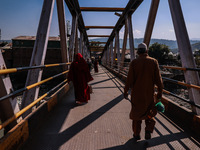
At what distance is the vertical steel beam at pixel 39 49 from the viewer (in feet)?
8.86

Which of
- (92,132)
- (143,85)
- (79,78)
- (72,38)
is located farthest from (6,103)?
(72,38)

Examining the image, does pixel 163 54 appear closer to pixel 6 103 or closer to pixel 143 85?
pixel 143 85

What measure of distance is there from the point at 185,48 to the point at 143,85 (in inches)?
49.1

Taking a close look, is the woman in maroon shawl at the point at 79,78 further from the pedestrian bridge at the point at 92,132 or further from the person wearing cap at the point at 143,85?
the person wearing cap at the point at 143,85

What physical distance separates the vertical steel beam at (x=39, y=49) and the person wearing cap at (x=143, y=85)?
1.80m

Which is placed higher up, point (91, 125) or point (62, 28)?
point (62, 28)

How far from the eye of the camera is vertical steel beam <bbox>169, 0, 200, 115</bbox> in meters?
2.49

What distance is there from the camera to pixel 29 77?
9.10 ft

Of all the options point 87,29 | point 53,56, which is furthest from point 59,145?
point 53,56

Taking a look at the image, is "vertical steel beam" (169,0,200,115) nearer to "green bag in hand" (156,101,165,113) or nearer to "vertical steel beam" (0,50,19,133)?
"green bag in hand" (156,101,165,113)

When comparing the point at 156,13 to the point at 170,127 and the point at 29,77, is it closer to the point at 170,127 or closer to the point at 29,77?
the point at 170,127

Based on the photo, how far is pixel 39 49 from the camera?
294 cm

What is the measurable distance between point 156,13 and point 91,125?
12.1 feet

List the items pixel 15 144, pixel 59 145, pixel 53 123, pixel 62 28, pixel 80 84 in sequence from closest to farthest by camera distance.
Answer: pixel 15 144 → pixel 59 145 → pixel 53 123 → pixel 80 84 → pixel 62 28
